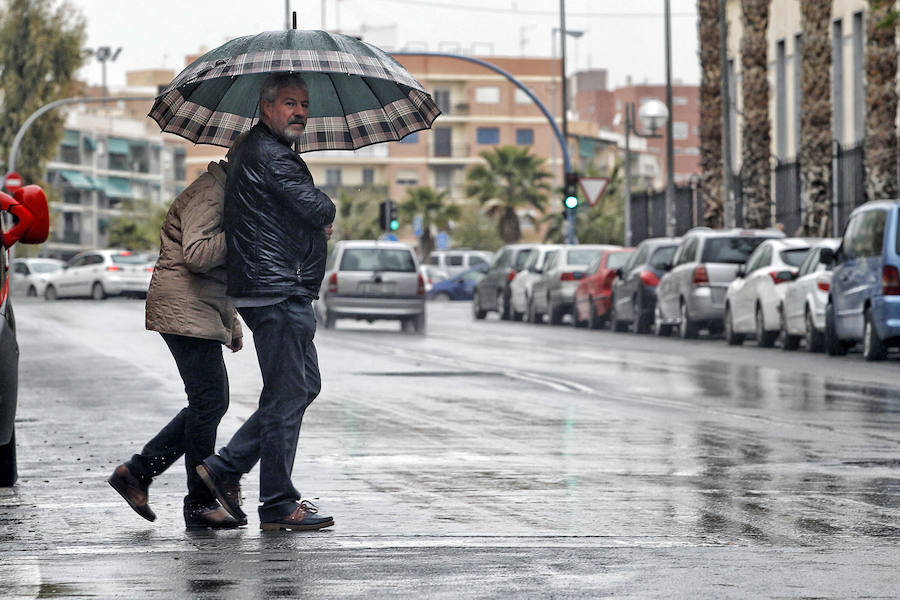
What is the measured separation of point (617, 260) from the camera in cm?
3862

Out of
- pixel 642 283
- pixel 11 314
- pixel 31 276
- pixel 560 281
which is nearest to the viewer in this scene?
pixel 11 314

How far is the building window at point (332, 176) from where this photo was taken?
12646 cm

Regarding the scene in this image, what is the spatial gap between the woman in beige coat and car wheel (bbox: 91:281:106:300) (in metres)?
51.0

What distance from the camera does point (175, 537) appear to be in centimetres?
839

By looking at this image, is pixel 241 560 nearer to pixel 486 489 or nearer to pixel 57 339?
pixel 486 489

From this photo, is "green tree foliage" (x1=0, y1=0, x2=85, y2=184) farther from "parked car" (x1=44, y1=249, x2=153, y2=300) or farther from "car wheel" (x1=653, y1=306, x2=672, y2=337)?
"car wheel" (x1=653, y1=306, x2=672, y2=337)

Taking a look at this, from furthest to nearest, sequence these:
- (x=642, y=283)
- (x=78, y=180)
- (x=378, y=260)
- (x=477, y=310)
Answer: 1. (x=78, y=180)
2. (x=477, y=310)
3. (x=378, y=260)
4. (x=642, y=283)

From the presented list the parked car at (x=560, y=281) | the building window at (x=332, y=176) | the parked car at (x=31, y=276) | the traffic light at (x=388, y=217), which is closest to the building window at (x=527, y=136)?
the building window at (x=332, y=176)

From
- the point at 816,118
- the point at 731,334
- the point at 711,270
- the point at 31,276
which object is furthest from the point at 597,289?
the point at 31,276

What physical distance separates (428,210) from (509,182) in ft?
18.5

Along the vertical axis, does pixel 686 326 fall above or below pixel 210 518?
below

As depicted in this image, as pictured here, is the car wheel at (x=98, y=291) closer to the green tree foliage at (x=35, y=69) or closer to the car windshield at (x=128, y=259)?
the car windshield at (x=128, y=259)

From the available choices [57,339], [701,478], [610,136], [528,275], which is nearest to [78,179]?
[610,136]

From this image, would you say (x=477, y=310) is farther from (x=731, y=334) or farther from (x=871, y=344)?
(x=871, y=344)
